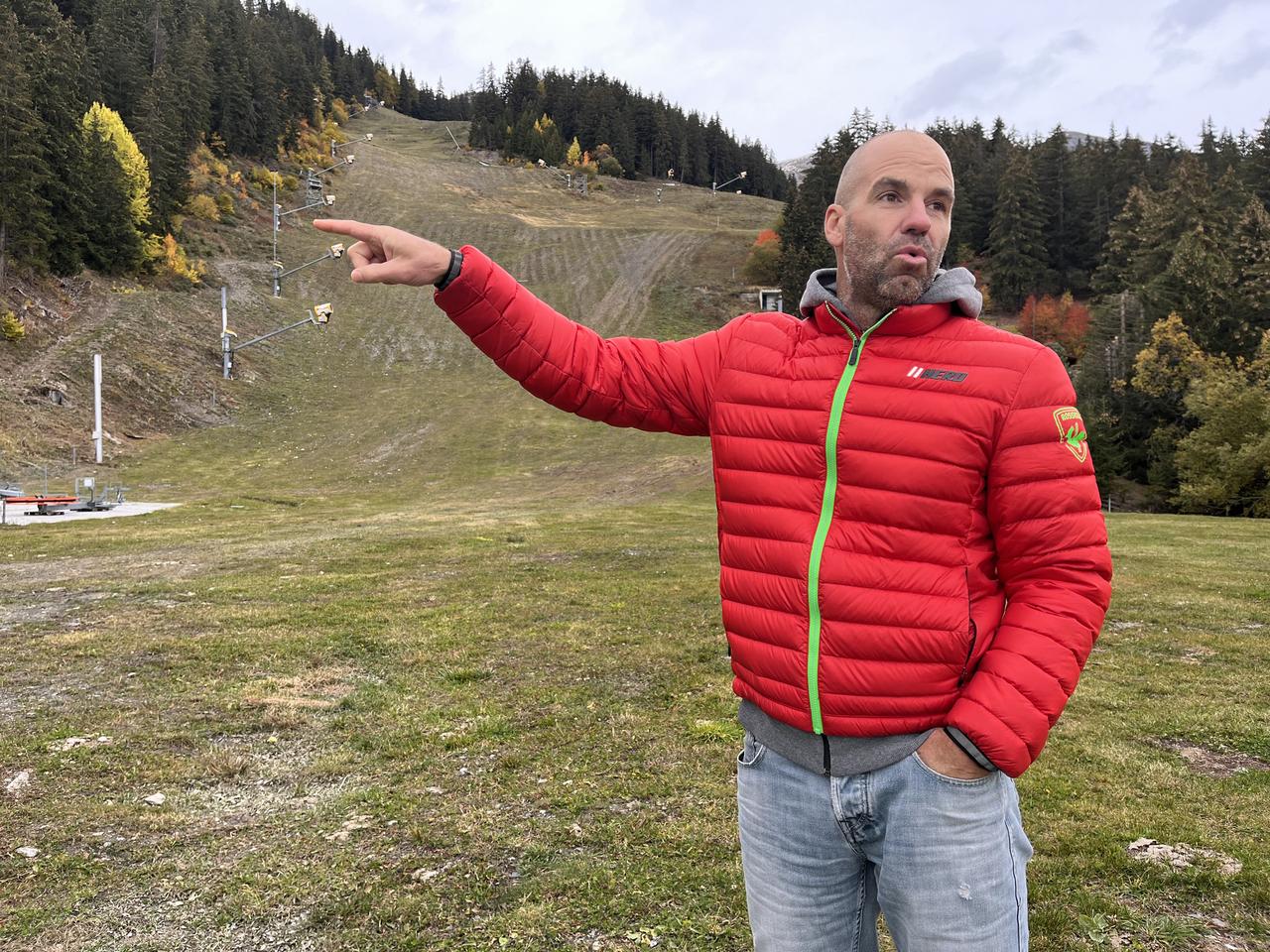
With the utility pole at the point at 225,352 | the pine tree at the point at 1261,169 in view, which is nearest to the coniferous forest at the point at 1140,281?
the pine tree at the point at 1261,169

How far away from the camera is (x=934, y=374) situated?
92.1 inches

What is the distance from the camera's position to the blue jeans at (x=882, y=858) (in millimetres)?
2170

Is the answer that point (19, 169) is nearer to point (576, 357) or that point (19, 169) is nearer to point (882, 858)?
point (576, 357)

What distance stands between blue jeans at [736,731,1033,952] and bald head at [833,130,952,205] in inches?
60.9

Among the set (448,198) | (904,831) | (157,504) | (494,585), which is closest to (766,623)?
(904,831)

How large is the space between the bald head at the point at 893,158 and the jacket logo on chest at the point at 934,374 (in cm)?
51

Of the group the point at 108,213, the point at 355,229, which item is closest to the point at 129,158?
the point at 108,213

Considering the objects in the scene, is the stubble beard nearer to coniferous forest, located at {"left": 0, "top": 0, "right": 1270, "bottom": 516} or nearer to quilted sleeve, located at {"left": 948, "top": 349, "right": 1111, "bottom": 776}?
quilted sleeve, located at {"left": 948, "top": 349, "right": 1111, "bottom": 776}

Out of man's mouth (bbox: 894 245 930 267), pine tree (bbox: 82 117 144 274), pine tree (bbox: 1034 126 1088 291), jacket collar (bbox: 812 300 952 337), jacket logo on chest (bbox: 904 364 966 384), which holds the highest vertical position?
pine tree (bbox: 1034 126 1088 291)

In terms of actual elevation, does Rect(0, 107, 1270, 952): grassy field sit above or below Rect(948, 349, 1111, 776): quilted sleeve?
below

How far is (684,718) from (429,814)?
2550 millimetres

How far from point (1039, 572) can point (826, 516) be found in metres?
0.56

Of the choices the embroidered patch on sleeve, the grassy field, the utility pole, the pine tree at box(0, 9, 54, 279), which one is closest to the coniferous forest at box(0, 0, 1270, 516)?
the pine tree at box(0, 9, 54, 279)

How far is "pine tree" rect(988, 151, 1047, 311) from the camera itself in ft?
237
